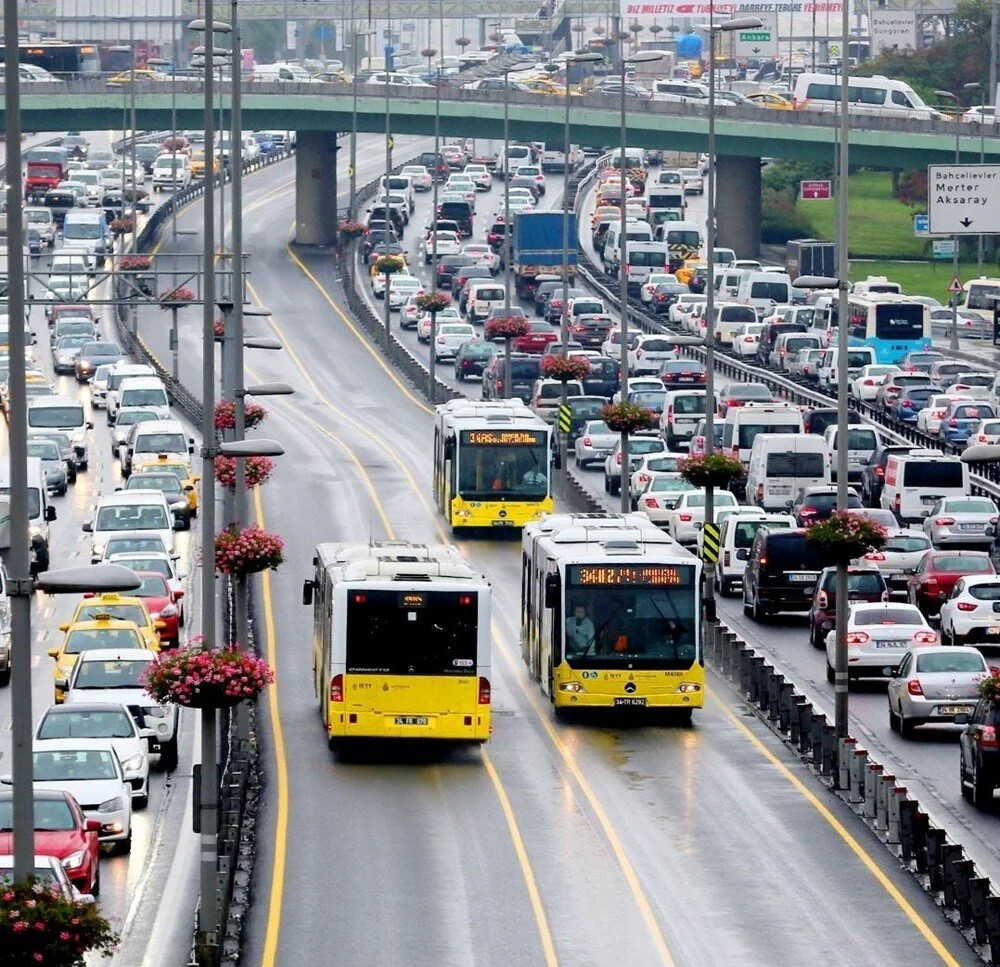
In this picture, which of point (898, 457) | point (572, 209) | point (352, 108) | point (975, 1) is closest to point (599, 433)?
point (898, 457)

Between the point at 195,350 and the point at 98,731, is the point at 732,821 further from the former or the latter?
the point at 195,350

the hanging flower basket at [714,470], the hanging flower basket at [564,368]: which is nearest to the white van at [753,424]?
the hanging flower basket at [564,368]

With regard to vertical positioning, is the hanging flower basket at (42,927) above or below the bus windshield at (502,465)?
below

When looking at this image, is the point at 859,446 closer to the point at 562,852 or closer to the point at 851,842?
the point at 851,842

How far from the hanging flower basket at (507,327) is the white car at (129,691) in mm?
42725

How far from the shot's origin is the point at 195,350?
100875 millimetres

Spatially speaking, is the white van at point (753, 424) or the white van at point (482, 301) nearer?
the white van at point (753, 424)

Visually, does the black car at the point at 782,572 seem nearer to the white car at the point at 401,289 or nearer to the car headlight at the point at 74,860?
the car headlight at the point at 74,860

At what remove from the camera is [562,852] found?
31.2m

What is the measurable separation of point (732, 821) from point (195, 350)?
6958 cm

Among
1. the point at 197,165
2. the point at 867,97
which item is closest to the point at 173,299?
the point at 867,97

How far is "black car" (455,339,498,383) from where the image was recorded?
92375 millimetres

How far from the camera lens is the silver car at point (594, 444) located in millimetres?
73312

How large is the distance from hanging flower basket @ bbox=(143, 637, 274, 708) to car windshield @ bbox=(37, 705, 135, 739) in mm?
5600
